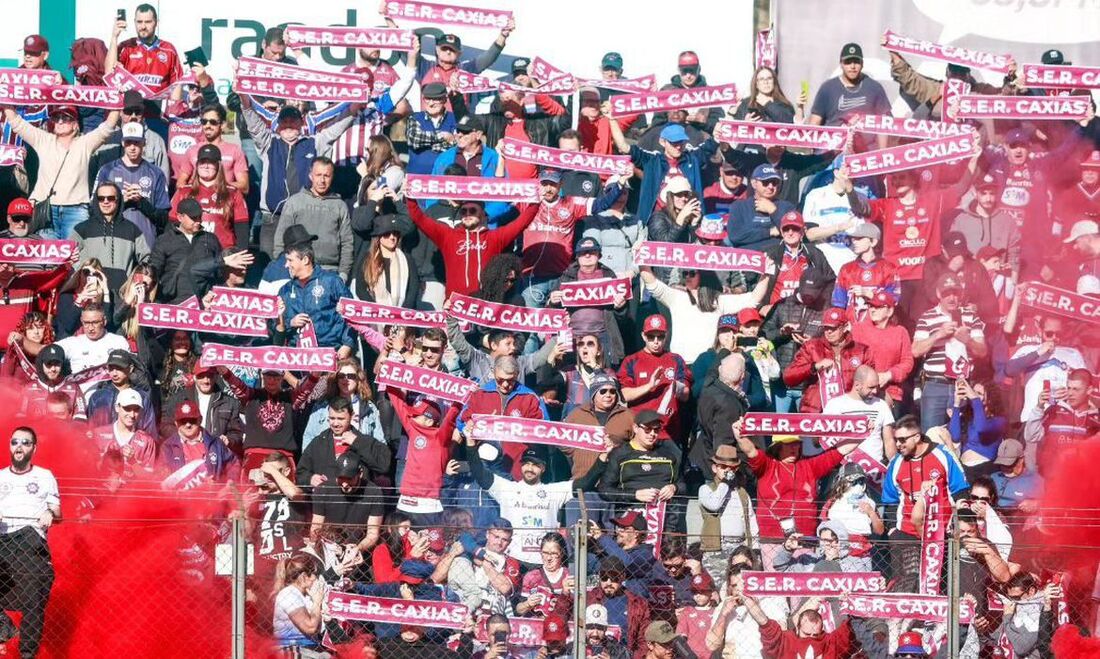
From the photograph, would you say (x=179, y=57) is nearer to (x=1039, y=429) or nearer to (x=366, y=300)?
(x=366, y=300)

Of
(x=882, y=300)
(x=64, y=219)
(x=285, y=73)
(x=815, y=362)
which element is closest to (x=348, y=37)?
(x=285, y=73)

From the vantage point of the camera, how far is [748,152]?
1792cm

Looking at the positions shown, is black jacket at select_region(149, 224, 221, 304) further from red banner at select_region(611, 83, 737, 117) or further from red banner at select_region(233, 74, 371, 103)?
red banner at select_region(611, 83, 737, 117)

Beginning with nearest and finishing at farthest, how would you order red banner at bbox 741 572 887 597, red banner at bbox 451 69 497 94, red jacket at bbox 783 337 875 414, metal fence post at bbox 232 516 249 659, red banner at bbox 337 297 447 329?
metal fence post at bbox 232 516 249 659 → red banner at bbox 741 572 887 597 → red banner at bbox 337 297 447 329 → red jacket at bbox 783 337 875 414 → red banner at bbox 451 69 497 94

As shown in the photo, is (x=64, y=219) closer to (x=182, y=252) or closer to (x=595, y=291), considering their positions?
(x=182, y=252)

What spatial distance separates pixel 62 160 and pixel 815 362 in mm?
6124

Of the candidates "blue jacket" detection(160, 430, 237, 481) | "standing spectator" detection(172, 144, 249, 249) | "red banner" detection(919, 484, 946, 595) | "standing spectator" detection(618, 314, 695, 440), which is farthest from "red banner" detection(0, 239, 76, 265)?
"red banner" detection(919, 484, 946, 595)

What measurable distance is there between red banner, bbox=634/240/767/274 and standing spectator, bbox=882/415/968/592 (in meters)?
1.83

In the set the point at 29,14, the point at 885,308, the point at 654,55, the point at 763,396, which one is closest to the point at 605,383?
the point at 763,396

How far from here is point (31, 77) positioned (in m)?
16.8

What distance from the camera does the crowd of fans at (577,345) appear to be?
1317 cm

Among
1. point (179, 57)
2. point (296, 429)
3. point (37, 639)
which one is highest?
point (179, 57)

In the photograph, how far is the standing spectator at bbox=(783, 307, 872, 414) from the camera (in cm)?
1559

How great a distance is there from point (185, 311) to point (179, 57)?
3.85 meters
